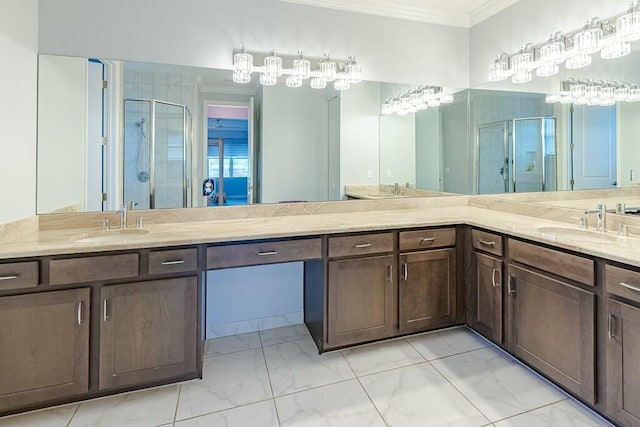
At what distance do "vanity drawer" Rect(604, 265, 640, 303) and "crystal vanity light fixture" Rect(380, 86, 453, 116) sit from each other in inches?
74.2

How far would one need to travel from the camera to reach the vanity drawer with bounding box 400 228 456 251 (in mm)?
2256

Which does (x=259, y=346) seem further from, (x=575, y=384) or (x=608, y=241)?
(x=608, y=241)

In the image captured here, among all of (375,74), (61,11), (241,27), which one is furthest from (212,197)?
(375,74)

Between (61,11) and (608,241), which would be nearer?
(608,241)

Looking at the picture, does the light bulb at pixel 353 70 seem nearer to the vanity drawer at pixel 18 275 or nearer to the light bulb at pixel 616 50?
the light bulb at pixel 616 50

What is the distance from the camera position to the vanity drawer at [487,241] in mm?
2125

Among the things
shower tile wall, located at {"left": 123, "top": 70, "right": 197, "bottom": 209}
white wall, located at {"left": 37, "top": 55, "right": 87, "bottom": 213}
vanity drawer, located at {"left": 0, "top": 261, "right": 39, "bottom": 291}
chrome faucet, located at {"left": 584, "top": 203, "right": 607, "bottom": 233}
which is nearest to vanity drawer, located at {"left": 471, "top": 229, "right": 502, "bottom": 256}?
chrome faucet, located at {"left": 584, "top": 203, "right": 607, "bottom": 233}

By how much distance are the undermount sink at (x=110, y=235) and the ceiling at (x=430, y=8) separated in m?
1.96

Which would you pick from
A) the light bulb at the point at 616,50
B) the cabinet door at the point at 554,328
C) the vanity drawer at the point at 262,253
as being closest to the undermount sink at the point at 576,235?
the cabinet door at the point at 554,328

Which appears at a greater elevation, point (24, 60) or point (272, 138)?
point (24, 60)

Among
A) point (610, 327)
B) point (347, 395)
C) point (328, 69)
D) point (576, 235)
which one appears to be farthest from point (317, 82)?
point (610, 327)

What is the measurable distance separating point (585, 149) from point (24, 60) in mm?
3446

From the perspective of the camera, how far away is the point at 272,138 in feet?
8.50

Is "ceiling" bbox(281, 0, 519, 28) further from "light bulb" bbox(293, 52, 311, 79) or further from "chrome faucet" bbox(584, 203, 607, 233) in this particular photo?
"chrome faucet" bbox(584, 203, 607, 233)
